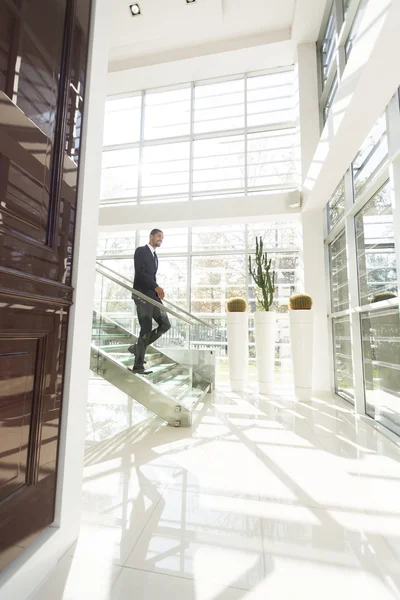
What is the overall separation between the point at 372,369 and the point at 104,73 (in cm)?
355

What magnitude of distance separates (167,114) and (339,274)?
19.0 ft

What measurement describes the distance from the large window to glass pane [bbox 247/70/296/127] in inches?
0.8

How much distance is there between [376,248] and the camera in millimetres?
3154

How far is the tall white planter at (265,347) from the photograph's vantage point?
186 inches

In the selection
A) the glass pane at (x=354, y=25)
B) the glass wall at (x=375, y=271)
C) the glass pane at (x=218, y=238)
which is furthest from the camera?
the glass pane at (x=218, y=238)

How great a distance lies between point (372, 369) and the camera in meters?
3.28

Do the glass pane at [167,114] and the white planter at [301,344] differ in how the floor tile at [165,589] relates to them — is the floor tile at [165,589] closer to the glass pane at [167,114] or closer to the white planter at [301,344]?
the white planter at [301,344]

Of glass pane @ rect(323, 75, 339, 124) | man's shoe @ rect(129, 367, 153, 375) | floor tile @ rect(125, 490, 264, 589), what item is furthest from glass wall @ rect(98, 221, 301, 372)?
floor tile @ rect(125, 490, 264, 589)

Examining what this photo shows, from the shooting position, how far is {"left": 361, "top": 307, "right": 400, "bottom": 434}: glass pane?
2.73m

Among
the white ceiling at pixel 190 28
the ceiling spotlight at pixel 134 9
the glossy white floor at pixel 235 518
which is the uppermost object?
the white ceiling at pixel 190 28

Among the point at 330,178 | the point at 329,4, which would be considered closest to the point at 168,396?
the point at 330,178

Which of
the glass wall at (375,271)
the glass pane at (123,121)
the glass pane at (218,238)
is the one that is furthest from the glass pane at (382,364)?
the glass pane at (123,121)

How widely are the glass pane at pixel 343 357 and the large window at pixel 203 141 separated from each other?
3547mm

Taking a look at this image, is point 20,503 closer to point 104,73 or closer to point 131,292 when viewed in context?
point 104,73
